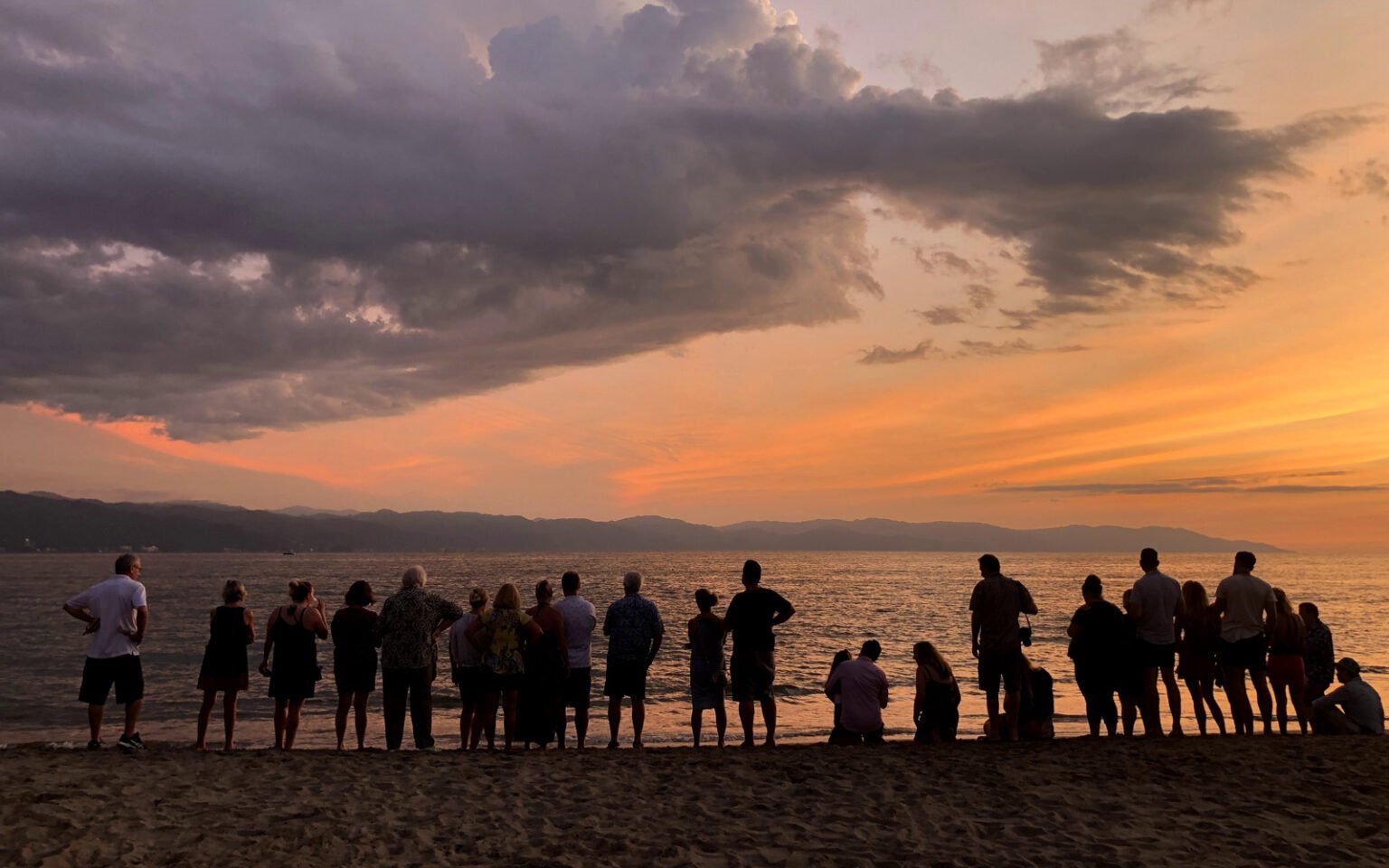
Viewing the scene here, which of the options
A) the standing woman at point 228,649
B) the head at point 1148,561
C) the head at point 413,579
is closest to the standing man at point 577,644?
the head at point 413,579

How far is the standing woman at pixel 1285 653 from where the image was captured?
39.2ft

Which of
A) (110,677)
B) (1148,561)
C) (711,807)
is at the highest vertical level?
(1148,561)

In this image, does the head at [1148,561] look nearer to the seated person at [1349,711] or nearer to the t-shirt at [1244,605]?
the t-shirt at [1244,605]

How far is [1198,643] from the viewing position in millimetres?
11734

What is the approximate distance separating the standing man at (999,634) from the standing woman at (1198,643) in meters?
2.45

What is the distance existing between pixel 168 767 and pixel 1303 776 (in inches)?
457

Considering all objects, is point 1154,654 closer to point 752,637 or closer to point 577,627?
point 752,637

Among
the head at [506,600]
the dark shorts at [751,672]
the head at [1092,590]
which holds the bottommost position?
the dark shorts at [751,672]

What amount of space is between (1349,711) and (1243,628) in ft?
7.30

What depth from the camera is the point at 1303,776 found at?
29.5ft

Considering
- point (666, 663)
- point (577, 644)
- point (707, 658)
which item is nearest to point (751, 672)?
point (707, 658)

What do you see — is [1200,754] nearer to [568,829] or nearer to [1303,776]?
[1303,776]

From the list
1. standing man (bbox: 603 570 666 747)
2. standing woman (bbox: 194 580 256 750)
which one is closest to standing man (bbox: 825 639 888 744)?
standing man (bbox: 603 570 666 747)

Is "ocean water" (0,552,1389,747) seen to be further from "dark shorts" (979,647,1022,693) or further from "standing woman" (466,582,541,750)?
"dark shorts" (979,647,1022,693)
